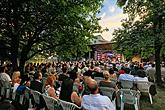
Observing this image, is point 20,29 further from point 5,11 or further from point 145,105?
point 145,105

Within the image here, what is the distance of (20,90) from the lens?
10453 millimetres

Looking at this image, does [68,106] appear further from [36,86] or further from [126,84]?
[126,84]

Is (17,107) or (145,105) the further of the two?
(145,105)

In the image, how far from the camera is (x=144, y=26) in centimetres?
1889

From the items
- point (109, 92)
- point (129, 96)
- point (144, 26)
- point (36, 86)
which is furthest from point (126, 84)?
point (144, 26)

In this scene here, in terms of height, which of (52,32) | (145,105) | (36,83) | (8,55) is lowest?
(145,105)

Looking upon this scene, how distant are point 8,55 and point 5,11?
2965mm

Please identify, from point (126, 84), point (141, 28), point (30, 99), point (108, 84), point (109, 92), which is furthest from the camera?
point (141, 28)

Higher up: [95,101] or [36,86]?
[36,86]

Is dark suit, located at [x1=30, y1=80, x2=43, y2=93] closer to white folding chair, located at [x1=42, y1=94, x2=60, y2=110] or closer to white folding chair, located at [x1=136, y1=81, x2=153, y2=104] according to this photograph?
white folding chair, located at [x1=42, y1=94, x2=60, y2=110]

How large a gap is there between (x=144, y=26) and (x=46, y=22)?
242 inches

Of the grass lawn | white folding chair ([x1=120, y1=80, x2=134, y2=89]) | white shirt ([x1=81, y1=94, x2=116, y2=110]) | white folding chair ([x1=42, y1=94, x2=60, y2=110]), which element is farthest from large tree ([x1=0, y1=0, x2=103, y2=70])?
white shirt ([x1=81, y1=94, x2=116, y2=110])

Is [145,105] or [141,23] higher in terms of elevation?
[141,23]

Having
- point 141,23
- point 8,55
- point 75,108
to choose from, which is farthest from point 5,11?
point 75,108
